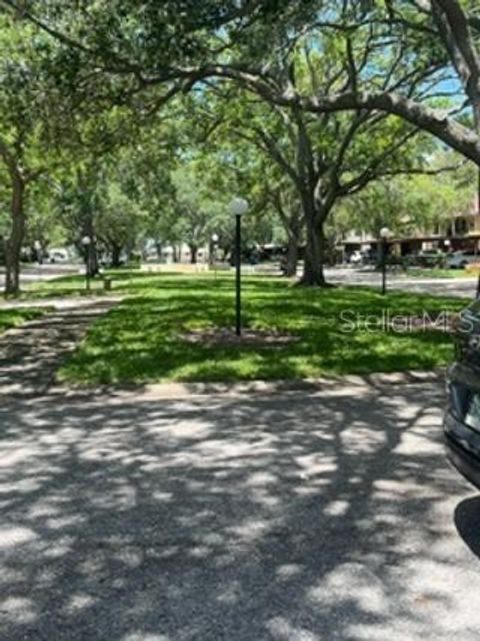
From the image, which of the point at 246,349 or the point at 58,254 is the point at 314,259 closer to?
the point at 246,349

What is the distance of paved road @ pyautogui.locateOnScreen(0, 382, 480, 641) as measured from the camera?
3.47 m

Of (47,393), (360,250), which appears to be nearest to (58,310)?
(47,393)

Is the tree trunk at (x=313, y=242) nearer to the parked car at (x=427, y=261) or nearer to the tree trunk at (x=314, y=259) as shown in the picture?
the tree trunk at (x=314, y=259)

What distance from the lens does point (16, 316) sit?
17359 mm

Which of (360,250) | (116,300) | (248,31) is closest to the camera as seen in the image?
(248,31)

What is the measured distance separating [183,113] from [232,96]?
3.01 meters

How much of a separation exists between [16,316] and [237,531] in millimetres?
13780

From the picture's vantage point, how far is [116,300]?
23.8 meters

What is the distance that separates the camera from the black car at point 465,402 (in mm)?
4062

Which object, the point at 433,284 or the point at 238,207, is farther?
the point at 433,284

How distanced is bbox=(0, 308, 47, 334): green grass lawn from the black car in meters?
11.7

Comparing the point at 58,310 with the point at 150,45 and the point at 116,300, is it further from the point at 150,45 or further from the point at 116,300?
the point at 150,45

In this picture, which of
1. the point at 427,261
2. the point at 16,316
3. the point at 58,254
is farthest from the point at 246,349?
the point at 58,254

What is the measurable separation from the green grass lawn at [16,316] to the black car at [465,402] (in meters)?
11.7
